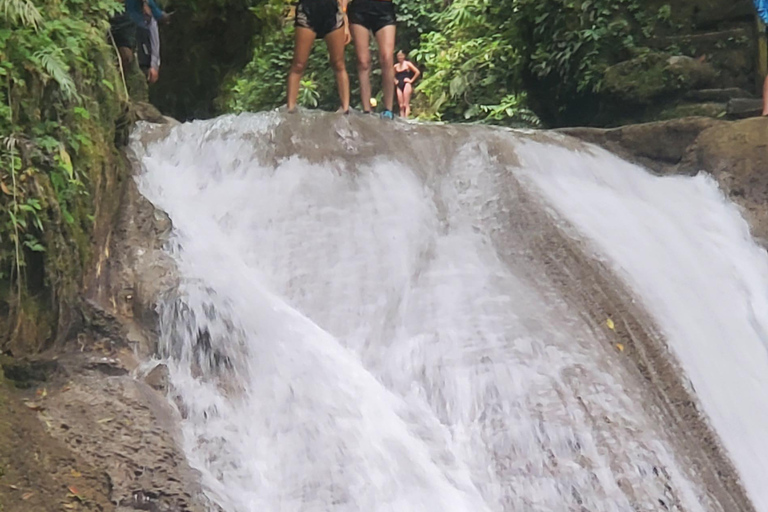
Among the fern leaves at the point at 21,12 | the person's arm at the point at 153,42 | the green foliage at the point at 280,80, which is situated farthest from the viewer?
the green foliage at the point at 280,80

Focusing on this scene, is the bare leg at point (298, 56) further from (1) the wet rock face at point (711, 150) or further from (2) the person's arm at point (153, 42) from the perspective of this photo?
(1) the wet rock face at point (711, 150)

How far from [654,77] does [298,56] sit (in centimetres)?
477

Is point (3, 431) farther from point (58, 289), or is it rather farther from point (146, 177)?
point (146, 177)

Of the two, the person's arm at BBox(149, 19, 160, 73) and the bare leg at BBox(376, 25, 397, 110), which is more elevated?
the person's arm at BBox(149, 19, 160, 73)

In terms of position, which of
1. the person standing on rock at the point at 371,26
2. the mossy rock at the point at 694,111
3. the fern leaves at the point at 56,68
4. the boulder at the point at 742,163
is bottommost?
the boulder at the point at 742,163

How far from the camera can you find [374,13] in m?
6.07

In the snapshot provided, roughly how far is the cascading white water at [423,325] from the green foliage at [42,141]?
557mm

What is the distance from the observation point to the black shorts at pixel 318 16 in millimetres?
5863

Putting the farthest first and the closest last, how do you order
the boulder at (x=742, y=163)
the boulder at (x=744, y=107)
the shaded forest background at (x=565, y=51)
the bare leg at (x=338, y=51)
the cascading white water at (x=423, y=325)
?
the shaded forest background at (x=565, y=51)
the boulder at (x=744, y=107)
the boulder at (x=742, y=163)
the bare leg at (x=338, y=51)
the cascading white water at (x=423, y=325)

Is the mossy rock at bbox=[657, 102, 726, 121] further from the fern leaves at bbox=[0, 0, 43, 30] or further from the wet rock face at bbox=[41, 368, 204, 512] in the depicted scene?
the wet rock face at bbox=[41, 368, 204, 512]

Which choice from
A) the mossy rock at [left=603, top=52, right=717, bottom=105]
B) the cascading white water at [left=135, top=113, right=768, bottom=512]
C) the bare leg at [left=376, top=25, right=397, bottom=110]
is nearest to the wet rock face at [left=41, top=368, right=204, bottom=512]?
the cascading white water at [left=135, top=113, right=768, bottom=512]

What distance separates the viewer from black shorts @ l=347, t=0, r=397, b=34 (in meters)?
6.06

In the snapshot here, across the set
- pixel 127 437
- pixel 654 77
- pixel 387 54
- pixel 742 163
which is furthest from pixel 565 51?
pixel 127 437

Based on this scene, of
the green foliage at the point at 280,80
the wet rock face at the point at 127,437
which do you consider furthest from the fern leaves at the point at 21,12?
the green foliage at the point at 280,80
